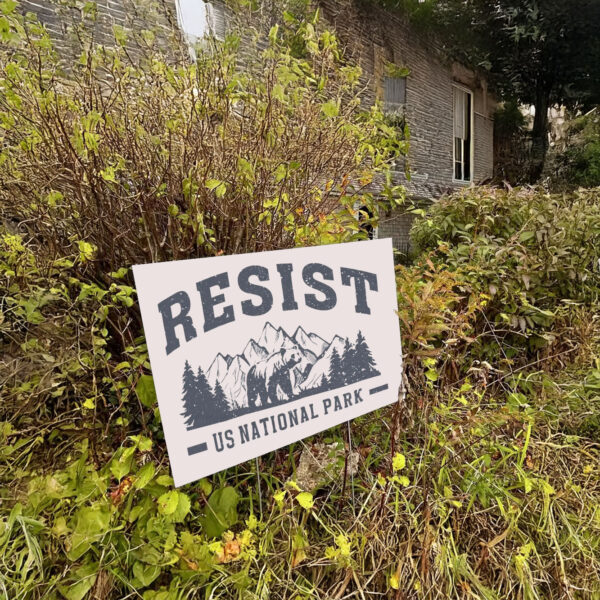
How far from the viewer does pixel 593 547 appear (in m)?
1.65

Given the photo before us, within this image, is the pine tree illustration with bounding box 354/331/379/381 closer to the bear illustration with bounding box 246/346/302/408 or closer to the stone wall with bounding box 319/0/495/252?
the bear illustration with bounding box 246/346/302/408

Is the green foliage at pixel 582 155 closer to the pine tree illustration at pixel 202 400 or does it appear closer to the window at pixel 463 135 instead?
the window at pixel 463 135

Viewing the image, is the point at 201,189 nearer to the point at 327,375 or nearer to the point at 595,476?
the point at 327,375

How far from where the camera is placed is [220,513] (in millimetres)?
1411

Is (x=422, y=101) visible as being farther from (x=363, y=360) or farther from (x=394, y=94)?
(x=363, y=360)

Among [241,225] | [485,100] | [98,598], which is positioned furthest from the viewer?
[485,100]

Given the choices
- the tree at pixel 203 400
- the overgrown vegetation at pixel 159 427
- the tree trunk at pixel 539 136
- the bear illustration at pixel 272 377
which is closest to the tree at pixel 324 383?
the bear illustration at pixel 272 377

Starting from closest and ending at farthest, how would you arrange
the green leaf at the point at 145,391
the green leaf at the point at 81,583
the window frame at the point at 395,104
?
the green leaf at the point at 81,583, the green leaf at the point at 145,391, the window frame at the point at 395,104

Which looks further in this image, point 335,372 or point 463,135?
point 463,135

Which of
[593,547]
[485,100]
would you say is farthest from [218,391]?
[485,100]

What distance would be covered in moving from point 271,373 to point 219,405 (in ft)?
0.66

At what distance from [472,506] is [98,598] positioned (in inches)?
52.5

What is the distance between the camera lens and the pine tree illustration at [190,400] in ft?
4.01

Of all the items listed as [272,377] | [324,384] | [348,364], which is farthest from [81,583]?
[348,364]
